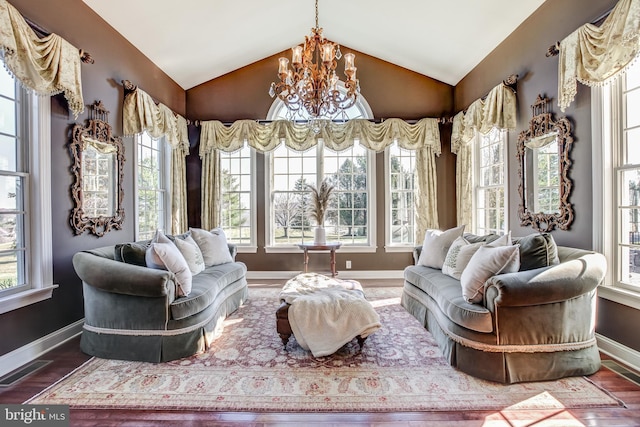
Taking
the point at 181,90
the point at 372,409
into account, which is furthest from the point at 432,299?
the point at 181,90

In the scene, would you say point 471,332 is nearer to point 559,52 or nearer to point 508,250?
point 508,250

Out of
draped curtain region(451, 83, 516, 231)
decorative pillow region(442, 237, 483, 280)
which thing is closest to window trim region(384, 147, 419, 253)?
draped curtain region(451, 83, 516, 231)

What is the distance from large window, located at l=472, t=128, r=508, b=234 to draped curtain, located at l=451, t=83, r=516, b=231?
98mm

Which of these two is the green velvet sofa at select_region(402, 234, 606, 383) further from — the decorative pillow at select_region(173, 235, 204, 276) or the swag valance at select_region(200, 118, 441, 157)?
the swag valance at select_region(200, 118, 441, 157)

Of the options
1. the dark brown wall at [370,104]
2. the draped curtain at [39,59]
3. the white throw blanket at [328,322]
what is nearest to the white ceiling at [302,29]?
the dark brown wall at [370,104]

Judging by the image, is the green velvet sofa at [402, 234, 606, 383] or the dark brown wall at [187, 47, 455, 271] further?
the dark brown wall at [187, 47, 455, 271]

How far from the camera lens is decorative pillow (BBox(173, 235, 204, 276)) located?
11.1 ft

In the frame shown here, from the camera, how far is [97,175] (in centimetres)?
345

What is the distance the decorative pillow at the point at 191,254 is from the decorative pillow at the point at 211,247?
208 millimetres

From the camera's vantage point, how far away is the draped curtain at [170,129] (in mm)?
3840

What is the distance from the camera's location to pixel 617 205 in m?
2.60

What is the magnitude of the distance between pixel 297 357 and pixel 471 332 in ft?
4.37

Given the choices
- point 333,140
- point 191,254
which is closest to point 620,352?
point 191,254

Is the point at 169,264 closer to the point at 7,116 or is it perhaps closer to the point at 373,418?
the point at 7,116
